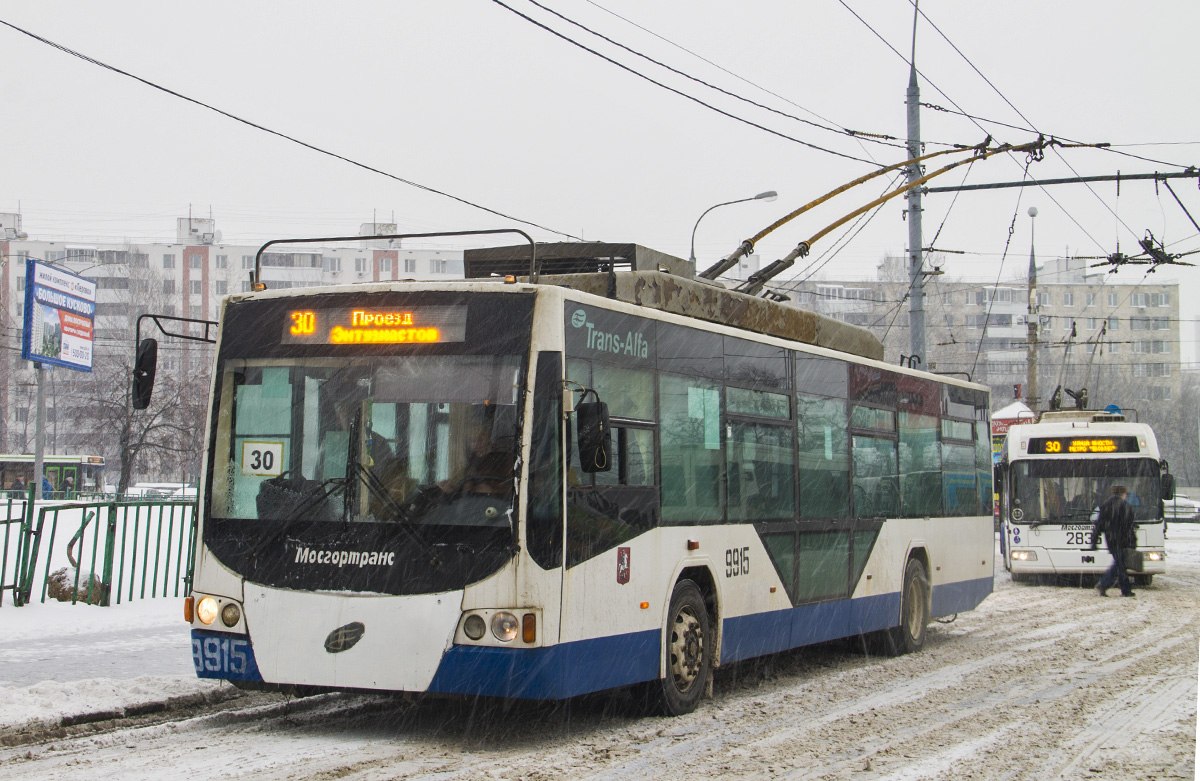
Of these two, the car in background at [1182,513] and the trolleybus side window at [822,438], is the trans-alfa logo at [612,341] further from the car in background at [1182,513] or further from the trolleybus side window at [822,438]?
the car in background at [1182,513]

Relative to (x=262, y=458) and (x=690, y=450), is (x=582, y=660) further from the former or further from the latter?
(x=262, y=458)

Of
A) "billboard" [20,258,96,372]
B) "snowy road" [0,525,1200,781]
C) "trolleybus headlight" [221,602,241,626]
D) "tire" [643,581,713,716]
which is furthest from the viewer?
"billboard" [20,258,96,372]

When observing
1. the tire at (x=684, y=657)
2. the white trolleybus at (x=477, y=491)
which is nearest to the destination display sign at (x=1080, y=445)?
the white trolleybus at (x=477, y=491)

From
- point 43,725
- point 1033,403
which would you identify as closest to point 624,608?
point 43,725

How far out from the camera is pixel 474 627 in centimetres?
813

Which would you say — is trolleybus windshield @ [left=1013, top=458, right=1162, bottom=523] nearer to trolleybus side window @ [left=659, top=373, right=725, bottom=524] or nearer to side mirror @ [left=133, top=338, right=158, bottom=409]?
trolleybus side window @ [left=659, top=373, right=725, bottom=524]

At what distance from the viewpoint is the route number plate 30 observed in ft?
28.3

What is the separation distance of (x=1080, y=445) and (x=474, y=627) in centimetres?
1910

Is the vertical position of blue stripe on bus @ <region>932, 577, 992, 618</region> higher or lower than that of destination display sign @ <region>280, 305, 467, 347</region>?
lower

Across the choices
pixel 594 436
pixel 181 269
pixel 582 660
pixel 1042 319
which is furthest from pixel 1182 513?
pixel 181 269

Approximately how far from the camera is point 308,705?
33.4 ft

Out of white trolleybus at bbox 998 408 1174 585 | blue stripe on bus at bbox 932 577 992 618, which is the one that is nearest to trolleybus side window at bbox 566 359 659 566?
blue stripe on bus at bbox 932 577 992 618

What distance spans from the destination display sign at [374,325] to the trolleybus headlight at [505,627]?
162 centimetres

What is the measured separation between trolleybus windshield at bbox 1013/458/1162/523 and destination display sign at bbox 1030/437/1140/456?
6.2 inches
